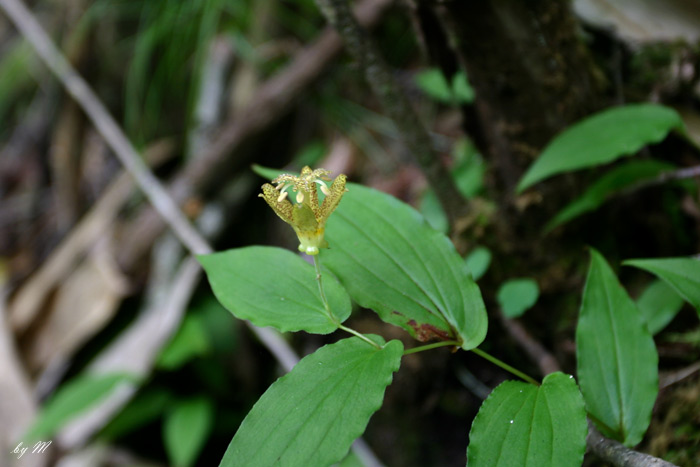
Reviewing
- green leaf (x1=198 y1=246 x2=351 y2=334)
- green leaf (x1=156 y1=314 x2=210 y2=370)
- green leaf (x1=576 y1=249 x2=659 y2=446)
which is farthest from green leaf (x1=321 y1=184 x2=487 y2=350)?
green leaf (x1=156 y1=314 x2=210 y2=370)

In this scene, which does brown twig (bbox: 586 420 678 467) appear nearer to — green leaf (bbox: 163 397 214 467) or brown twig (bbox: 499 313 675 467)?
brown twig (bbox: 499 313 675 467)

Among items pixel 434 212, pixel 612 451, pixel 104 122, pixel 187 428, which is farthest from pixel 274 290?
pixel 104 122

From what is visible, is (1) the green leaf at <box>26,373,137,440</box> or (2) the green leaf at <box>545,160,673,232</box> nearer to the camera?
(2) the green leaf at <box>545,160,673,232</box>

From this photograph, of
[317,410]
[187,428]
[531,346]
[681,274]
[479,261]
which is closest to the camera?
[317,410]

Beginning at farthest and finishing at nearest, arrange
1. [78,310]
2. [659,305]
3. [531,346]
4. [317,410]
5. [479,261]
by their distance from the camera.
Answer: [78,310], [479,261], [531,346], [659,305], [317,410]

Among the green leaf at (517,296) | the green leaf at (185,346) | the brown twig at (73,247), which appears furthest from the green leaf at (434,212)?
the brown twig at (73,247)

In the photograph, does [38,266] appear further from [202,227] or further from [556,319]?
[556,319]

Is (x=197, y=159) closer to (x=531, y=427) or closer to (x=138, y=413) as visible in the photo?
(x=138, y=413)
